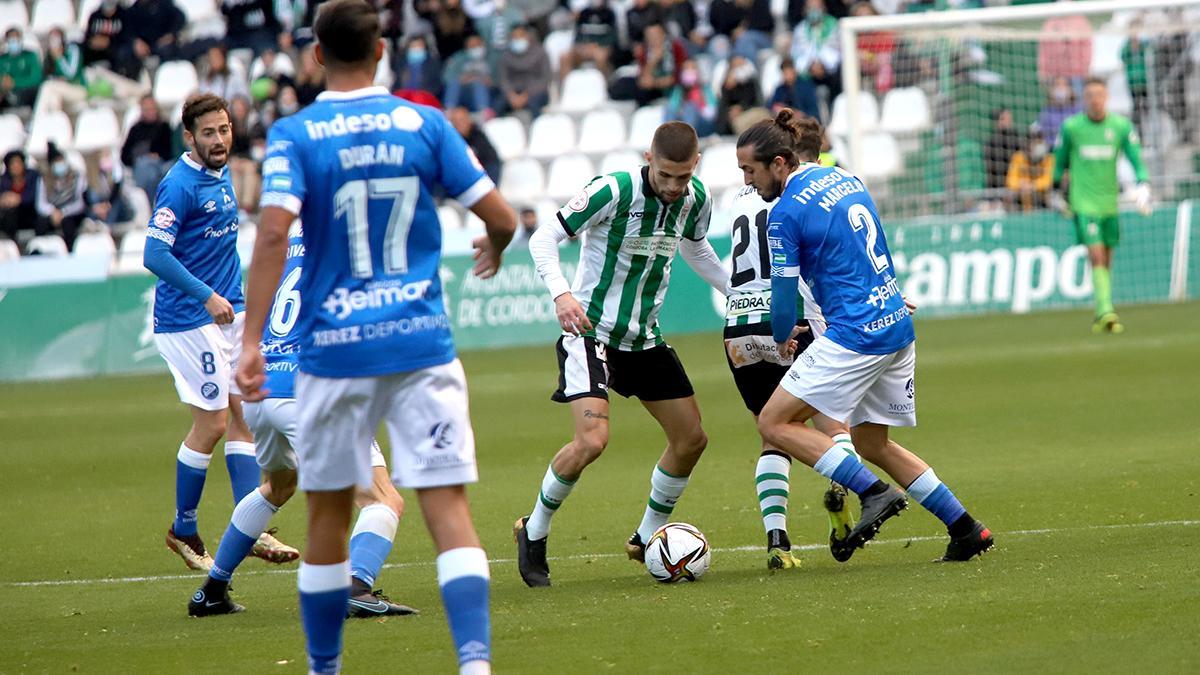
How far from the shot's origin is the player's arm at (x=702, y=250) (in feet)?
25.9

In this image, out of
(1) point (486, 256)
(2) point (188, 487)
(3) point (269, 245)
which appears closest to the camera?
(3) point (269, 245)

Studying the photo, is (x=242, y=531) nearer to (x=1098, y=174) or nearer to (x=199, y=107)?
(x=199, y=107)

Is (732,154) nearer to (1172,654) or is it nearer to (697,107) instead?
(697,107)

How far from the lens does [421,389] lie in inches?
191

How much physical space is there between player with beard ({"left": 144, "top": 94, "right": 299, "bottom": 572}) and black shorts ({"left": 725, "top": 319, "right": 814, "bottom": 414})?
2.39 metres

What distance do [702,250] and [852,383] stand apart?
1249mm

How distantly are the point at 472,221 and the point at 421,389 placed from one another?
19.5 meters

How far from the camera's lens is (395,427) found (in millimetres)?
4914

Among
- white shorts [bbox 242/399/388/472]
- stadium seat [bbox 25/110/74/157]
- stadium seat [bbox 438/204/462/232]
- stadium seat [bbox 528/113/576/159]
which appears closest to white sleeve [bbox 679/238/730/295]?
white shorts [bbox 242/399/388/472]

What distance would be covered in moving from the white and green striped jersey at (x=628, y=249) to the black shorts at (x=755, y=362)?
0.40m

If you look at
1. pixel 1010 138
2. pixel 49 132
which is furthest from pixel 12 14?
pixel 1010 138

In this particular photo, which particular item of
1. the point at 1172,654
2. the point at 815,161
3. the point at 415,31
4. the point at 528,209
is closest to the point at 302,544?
the point at 815,161

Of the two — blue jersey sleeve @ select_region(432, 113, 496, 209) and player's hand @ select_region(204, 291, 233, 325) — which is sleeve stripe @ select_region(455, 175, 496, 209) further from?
player's hand @ select_region(204, 291, 233, 325)

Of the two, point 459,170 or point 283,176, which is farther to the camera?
point 459,170
